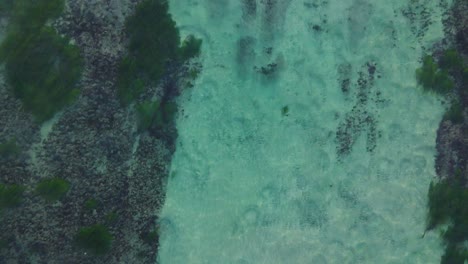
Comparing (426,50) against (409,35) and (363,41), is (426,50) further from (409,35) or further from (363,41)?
(363,41)

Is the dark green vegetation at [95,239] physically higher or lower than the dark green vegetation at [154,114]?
lower

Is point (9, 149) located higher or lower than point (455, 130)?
higher

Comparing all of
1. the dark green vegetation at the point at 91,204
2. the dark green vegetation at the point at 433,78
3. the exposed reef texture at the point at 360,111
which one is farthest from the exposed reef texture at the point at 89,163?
the dark green vegetation at the point at 433,78

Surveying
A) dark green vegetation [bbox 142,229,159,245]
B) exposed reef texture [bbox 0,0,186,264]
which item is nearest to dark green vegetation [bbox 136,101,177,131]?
exposed reef texture [bbox 0,0,186,264]

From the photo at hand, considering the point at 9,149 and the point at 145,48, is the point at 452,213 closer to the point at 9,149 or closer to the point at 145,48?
the point at 145,48

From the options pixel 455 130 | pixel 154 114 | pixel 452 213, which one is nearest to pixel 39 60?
pixel 154 114

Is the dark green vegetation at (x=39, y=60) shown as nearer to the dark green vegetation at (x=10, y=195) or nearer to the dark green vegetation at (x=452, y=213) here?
the dark green vegetation at (x=10, y=195)

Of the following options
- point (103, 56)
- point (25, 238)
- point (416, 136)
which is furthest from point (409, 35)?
point (25, 238)
